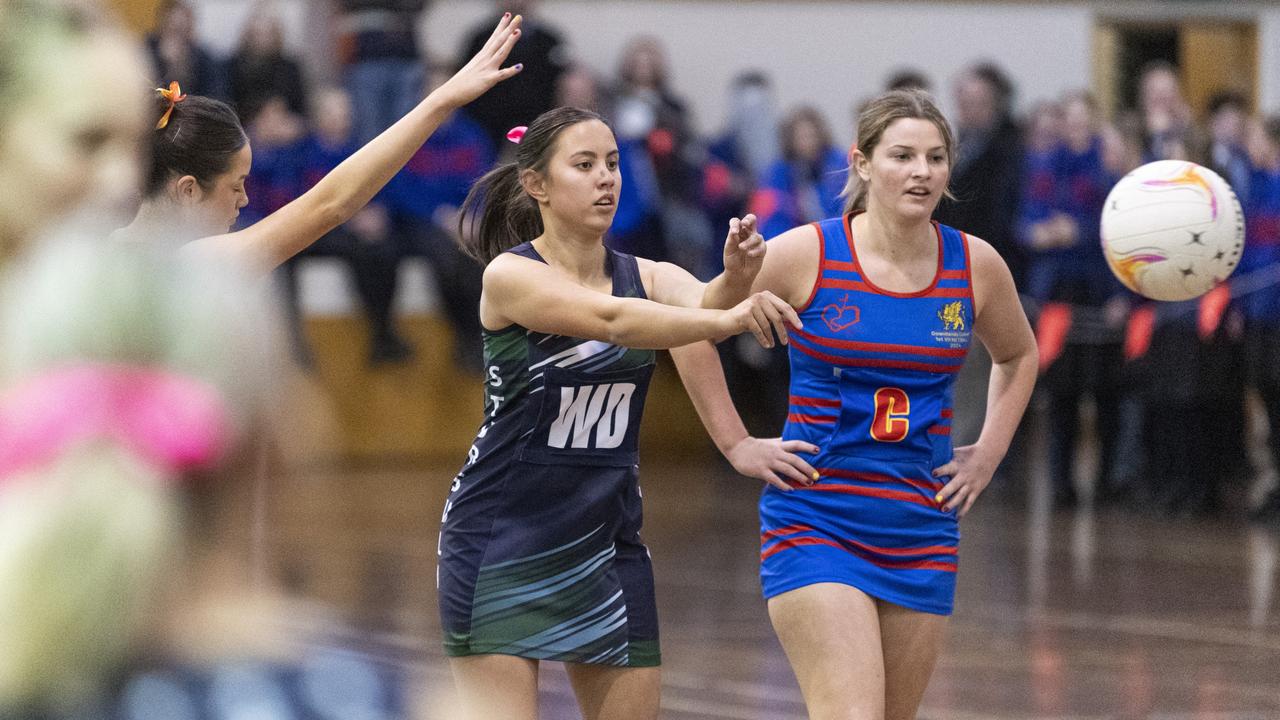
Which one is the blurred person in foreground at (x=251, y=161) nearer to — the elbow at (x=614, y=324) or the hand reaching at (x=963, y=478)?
the elbow at (x=614, y=324)

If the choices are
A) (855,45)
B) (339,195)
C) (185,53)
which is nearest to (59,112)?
(339,195)

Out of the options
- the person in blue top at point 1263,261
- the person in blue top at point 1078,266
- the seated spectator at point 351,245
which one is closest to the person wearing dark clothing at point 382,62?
the seated spectator at point 351,245

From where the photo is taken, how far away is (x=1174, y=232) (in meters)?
5.14

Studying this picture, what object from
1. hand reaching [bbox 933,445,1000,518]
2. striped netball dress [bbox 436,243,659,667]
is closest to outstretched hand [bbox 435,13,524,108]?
striped netball dress [bbox 436,243,659,667]

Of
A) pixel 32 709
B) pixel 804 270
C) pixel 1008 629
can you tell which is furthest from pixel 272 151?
pixel 32 709

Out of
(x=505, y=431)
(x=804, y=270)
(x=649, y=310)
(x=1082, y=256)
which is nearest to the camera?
(x=649, y=310)

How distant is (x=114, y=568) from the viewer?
4.62 ft

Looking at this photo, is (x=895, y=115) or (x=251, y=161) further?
(x=895, y=115)

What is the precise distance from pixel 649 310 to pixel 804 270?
720 mm

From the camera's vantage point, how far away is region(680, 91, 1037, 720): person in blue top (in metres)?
4.13

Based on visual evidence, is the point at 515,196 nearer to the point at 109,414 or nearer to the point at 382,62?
the point at 109,414

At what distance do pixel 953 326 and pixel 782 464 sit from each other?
51cm

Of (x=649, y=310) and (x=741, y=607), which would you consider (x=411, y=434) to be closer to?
(x=741, y=607)

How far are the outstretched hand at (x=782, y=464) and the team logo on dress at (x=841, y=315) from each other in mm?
280
